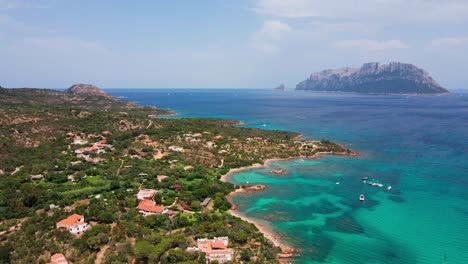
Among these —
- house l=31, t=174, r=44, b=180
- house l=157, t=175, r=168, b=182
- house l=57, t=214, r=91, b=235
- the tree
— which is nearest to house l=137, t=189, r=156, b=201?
house l=157, t=175, r=168, b=182

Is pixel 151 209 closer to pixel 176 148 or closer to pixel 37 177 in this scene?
pixel 37 177

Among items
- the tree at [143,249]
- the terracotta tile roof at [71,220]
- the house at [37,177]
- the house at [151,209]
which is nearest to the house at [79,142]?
the house at [37,177]

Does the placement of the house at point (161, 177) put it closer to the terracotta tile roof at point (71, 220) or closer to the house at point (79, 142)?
the terracotta tile roof at point (71, 220)

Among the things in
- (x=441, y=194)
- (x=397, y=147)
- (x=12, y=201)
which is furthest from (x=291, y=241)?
(x=397, y=147)

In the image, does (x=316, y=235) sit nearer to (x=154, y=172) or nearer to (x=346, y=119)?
(x=154, y=172)

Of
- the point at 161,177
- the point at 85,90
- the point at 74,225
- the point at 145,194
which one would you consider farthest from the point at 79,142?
the point at 85,90

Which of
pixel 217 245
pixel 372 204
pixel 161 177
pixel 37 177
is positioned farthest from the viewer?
pixel 161 177

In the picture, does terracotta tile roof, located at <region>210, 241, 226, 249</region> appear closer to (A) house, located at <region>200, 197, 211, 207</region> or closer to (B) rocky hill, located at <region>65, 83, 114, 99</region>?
(A) house, located at <region>200, 197, 211, 207</region>
